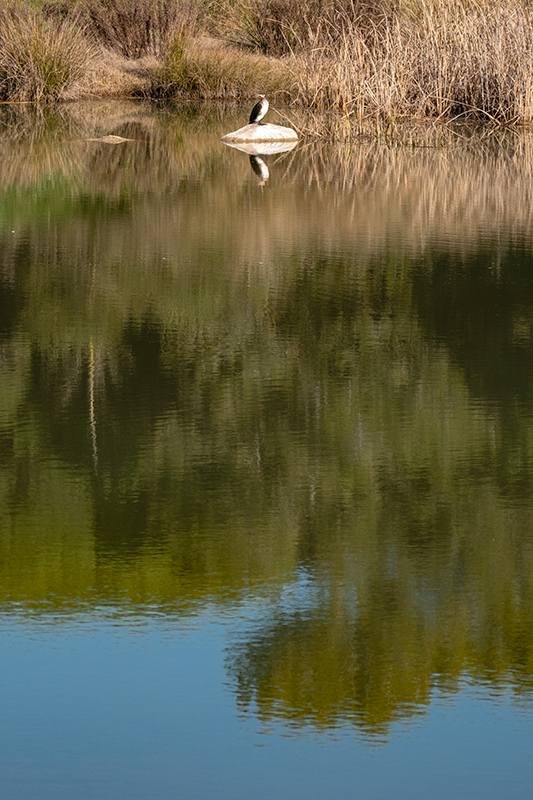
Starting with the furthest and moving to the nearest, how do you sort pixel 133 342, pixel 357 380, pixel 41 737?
1. pixel 133 342
2. pixel 357 380
3. pixel 41 737

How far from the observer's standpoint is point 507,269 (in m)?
7.50

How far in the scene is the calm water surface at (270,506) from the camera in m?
2.66

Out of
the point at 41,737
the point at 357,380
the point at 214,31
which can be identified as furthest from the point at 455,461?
the point at 214,31

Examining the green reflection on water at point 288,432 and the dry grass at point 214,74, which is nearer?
the green reflection on water at point 288,432

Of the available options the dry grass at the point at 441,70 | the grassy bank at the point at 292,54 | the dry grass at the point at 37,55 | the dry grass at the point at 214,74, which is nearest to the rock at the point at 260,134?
the grassy bank at the point at 292,54

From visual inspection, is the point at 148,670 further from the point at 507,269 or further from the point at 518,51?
the point at 518,51

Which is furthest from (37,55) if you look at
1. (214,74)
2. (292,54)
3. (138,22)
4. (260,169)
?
(260,169)

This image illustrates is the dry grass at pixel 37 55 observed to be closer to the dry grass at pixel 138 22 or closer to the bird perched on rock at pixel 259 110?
the dry grass at pixel 138 22

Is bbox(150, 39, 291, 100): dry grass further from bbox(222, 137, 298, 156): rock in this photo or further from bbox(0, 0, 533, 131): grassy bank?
bbox(222, 137, 298, 156): rock

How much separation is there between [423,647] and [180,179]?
28.4 ft

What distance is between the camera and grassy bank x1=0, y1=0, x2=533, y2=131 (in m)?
15.4

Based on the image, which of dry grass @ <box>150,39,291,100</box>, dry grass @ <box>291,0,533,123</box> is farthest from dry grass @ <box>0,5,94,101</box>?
dry grass @ <box>291,0,533,123</box>

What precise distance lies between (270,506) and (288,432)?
703 millimetres

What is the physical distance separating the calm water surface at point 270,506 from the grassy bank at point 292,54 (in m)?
7.49
